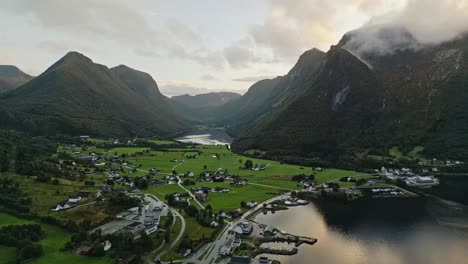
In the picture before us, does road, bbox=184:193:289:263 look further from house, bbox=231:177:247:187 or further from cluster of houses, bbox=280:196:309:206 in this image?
house, bbox=231:177:247:187

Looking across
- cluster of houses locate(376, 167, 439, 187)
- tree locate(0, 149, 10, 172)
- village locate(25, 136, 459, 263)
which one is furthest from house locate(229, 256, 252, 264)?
cluster of houses locate(376, 167, 439, 187)

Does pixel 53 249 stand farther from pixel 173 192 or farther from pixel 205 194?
pixel 173 192

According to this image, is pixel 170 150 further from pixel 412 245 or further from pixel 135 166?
pixel 412 245

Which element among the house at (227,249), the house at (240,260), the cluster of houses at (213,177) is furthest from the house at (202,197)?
the house at (240,260)

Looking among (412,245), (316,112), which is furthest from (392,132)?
(412,245)

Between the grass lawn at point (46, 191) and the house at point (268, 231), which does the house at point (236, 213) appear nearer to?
the house at point (268, 231)
